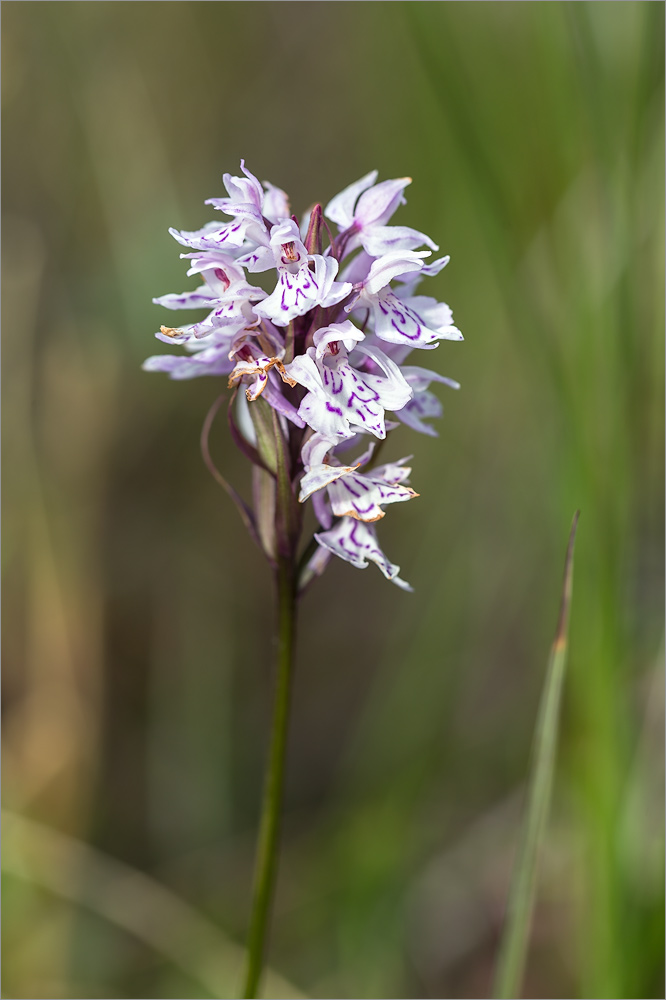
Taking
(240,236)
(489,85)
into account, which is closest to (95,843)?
(240,236)

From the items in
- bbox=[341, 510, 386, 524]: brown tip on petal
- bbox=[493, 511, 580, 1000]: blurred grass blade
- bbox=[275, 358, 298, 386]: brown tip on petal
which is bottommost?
bbox=[493, 511, 580, 1000]: blurred grass blade

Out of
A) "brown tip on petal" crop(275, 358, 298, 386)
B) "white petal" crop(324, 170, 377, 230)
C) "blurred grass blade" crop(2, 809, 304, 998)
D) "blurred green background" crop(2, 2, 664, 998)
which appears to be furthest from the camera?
"blurred grass blade" crop(2, 809, 304, 998)

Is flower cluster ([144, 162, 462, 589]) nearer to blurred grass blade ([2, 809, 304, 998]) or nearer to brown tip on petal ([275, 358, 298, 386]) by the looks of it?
brown tip on petal ([275, 358, 298, 386])

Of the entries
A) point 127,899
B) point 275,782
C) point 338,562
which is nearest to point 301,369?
point 275,782

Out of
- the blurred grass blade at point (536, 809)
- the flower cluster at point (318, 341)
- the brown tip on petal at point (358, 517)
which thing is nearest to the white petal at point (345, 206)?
the flower cluster at point (318, 341)

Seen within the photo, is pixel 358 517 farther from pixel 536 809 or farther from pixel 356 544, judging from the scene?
pixel 536 809

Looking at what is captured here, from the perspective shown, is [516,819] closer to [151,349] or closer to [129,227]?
[151,349]

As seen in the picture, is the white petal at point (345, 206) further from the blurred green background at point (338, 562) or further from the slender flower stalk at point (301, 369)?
the blurred green background at point (338, 562)

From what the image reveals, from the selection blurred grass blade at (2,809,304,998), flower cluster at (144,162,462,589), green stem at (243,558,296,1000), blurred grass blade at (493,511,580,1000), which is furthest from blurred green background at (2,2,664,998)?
green stem at (243,558,296,1000)
